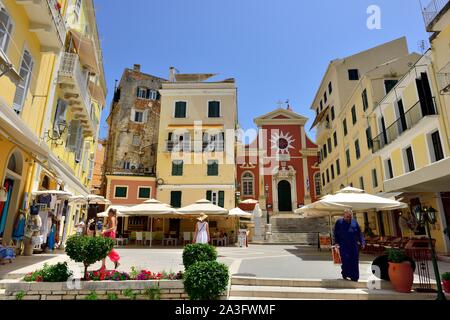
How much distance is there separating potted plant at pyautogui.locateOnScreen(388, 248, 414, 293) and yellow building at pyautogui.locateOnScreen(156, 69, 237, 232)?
17.5m

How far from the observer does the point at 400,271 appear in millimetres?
5594

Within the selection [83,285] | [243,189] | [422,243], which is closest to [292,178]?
[243,189]

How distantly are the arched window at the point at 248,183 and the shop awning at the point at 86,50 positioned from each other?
19606 millimetres

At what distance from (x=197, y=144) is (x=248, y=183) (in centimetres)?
921

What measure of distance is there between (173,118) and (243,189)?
11.2 meters

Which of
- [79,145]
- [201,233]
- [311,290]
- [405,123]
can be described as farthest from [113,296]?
[405,123]

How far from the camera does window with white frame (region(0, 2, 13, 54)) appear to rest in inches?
302

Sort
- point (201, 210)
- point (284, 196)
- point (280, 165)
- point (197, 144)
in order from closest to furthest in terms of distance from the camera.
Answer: point (201, 210), point (197, 144), point (284, 196), point (280, 165)

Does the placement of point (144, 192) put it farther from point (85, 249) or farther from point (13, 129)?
point (85, 249)

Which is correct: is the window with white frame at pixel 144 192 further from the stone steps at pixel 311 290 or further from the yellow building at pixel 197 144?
the stone steps at pixel 311 290

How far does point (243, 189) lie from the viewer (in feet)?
102

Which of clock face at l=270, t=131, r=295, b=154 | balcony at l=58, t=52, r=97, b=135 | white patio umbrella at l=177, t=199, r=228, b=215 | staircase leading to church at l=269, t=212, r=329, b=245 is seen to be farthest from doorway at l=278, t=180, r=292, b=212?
balcony at l=58, t=52, r=97, b=135

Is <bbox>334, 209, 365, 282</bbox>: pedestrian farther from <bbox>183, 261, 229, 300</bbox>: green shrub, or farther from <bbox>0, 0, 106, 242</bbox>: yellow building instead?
<bbox>0, 0, 106, 242</bbox>: yellow building

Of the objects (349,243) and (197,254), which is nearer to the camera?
(197,254)
